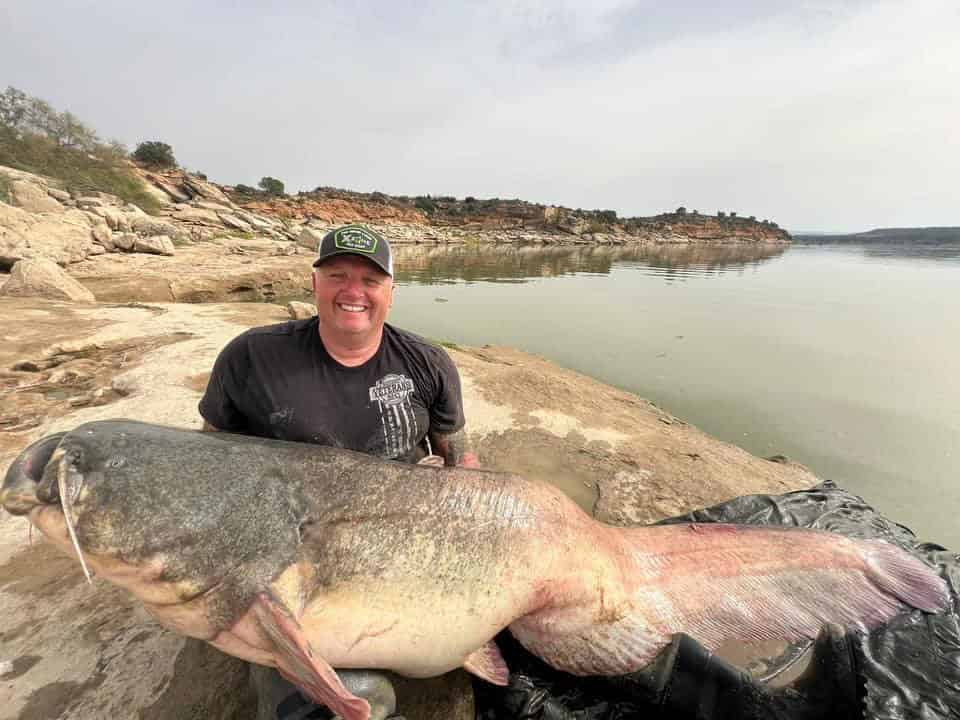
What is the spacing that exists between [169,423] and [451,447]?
3438 mm

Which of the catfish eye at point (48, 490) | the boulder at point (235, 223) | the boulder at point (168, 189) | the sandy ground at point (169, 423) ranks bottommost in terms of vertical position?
the sandy ground at point (169, 423)

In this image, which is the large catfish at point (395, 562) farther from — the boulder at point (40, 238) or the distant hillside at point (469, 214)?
the distant hillside at point (469, 214)

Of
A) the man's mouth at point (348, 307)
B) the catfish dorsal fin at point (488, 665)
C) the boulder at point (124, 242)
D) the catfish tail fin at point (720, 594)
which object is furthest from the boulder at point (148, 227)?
the catfish tail fin at point (720, 594)

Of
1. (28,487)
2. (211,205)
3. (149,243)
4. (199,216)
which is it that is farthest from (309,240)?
(28,487)

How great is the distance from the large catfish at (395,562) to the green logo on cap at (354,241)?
117 cm

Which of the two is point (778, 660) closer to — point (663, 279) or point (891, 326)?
point (891, 326)

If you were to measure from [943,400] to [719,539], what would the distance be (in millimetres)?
8633

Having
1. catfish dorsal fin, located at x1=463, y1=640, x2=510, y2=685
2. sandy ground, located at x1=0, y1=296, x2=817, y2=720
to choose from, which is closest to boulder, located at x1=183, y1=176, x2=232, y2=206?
sandy ground, located at x1=0, y1=296, x2=817, y2=720

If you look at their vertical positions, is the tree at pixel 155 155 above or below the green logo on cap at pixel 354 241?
above

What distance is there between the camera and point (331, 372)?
2.55 m

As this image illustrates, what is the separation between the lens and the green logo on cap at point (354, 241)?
2.46m

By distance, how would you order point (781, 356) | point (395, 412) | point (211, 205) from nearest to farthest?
1. point (395, 412)
2. point (781, 356)
3. point (211, 205)

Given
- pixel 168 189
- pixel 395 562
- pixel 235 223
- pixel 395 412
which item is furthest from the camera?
pixel 168 189

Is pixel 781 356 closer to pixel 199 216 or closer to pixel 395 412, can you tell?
pixel 395 412
